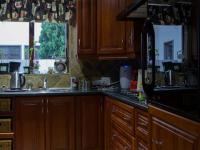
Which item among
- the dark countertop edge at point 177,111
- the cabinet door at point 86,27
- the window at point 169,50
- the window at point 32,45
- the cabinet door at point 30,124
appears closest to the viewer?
the dark countertop edge at point 177,111

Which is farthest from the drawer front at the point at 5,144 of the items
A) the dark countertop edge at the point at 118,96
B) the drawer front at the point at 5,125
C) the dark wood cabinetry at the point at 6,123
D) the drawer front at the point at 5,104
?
the dark countertop edge at the point at 118,96

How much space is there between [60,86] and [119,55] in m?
1.02

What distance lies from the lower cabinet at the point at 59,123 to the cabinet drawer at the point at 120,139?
18.9 inches

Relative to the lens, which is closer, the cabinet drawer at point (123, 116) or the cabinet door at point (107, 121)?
the cabinet drawer at point (123, 116)

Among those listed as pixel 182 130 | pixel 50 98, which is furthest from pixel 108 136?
pixel 182 130

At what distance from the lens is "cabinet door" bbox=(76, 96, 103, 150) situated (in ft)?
12.4

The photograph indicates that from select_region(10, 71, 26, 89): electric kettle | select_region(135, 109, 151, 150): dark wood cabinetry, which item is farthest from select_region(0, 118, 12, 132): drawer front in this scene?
select_region(135, 109, 151, 150): dark wood cabinetry

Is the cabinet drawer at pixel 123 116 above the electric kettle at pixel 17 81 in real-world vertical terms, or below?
below

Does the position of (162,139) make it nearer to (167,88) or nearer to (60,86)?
(167,88)

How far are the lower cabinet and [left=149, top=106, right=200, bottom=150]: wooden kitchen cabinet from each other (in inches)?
76.4

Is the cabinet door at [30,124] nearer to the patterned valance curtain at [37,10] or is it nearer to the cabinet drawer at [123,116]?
the cabinet drawer at [123,116]

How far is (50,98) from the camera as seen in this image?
3695mm

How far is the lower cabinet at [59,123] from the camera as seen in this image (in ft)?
12.0

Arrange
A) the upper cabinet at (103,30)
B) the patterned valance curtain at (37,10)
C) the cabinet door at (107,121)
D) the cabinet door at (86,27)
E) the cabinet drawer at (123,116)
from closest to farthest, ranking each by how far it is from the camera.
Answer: the cabinet drawer at (123,116), the cabinet door at (107,121), the upper cabinet at (103,30), the cabinet door at (86,27), the patterned valance curtain at (37,10)
